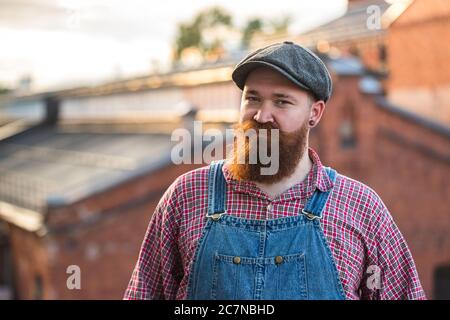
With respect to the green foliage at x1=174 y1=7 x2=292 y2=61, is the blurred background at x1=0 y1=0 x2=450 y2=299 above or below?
below

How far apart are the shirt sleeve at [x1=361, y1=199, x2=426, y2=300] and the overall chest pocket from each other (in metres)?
0.33

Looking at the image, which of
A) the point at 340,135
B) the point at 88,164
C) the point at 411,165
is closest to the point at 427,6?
the point at 411,165

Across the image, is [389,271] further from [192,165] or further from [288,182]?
[192,165]

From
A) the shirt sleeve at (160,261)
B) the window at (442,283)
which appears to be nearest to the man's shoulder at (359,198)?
the shirt sleeve at (160,261)

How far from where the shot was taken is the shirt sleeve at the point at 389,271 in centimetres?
270

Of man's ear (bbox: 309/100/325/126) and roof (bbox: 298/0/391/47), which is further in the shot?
roof (bbox: 298/0/391/47)

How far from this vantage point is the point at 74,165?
62.2 feet

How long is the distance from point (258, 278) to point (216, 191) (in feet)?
1.33

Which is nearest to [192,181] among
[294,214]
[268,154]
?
[268,154]

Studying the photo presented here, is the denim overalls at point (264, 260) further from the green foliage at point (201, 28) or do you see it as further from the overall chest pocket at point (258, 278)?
the green foliage at point (201, 28)

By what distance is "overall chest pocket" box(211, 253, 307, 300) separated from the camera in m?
2.54

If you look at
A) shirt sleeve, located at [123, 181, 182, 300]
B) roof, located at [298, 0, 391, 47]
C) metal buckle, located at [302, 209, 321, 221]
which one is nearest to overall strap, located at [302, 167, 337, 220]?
metal buckle, located at [302, 209, 321, 221]

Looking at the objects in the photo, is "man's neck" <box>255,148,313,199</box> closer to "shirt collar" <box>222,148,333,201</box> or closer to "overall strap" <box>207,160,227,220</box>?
"shirt collar" <box>222,148,333,201</box>

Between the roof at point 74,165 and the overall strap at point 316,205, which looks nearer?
the overall strap at point 316,205
